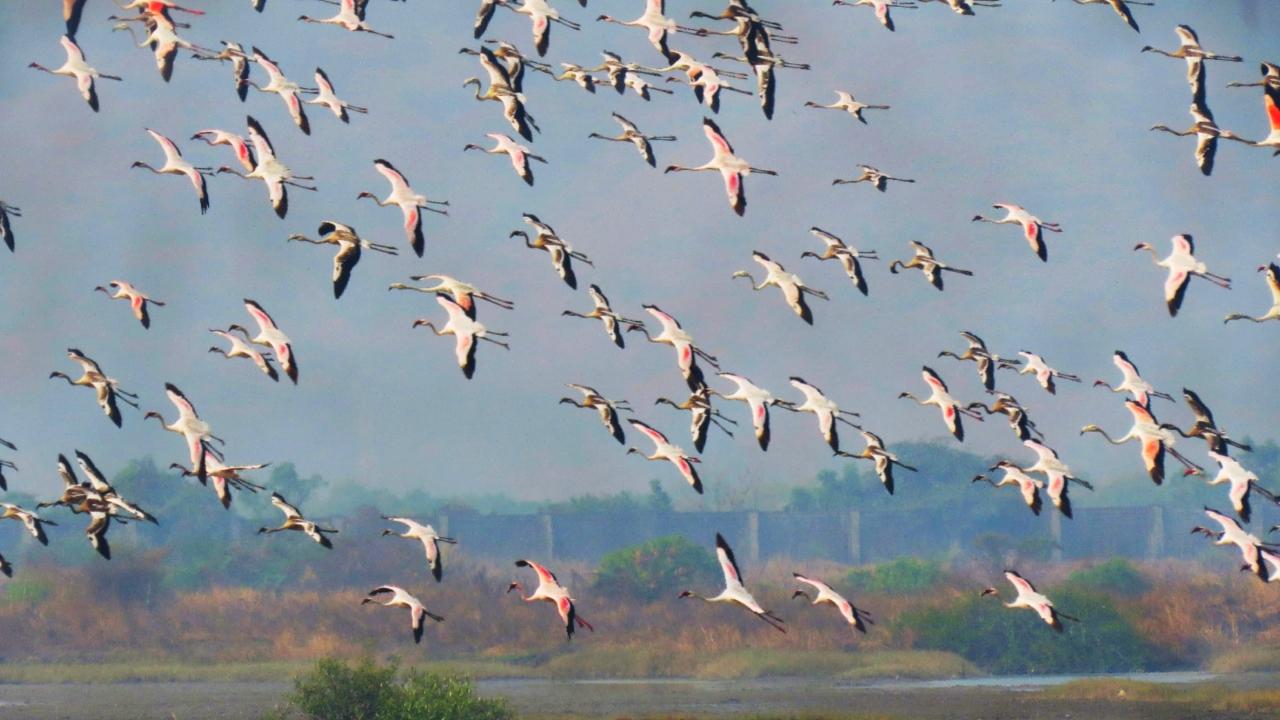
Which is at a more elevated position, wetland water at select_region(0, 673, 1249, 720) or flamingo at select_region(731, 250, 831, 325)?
flamingo at select_region(731, 250, 831, 325)

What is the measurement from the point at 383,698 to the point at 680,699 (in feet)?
54.1

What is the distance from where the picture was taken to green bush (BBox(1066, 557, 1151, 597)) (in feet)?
236

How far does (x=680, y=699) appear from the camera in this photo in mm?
57938

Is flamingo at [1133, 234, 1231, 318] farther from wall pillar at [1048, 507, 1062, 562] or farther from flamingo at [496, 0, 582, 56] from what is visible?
wall pillar at [1048, 507, 1062, 562]

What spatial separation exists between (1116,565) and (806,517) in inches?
1317

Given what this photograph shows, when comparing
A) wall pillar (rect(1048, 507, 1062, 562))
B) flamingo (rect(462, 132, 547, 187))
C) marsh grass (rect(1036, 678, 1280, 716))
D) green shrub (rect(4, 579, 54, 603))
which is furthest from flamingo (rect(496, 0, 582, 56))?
wall pillar (rect(1048, 507, 1062, 562))

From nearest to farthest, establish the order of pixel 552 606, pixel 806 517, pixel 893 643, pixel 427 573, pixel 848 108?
pixel 848 108
pixel 893 643
pixel 552 606
pixel 427 573
pixel 806 517

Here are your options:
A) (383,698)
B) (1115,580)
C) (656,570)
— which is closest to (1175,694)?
(1115,580)

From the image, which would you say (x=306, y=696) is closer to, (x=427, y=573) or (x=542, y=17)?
(x=542, y=17)

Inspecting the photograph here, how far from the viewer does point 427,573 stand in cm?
8169

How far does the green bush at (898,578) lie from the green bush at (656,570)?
7.15 meters

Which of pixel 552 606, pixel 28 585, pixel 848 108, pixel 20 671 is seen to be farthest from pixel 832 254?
pixel 28 585

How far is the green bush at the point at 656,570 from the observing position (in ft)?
240

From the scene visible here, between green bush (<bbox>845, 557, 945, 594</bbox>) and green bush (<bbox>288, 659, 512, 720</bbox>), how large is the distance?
35.7 metres
